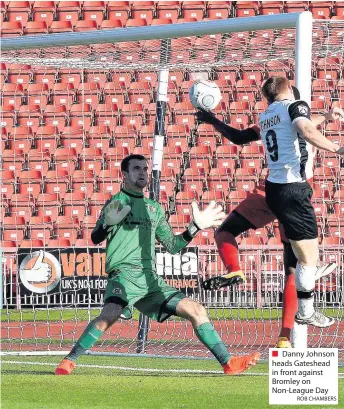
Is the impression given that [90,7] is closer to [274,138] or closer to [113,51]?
[113,51]

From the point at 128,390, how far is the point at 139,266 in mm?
1552

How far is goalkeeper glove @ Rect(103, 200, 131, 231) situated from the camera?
841 cm

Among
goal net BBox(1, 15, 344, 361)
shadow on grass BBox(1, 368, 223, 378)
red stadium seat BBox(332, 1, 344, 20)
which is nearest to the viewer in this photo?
shadow on grass BBox(1, 368, 223, 378)

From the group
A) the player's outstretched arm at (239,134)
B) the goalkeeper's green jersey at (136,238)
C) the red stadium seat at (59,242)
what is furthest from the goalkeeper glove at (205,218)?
the red stadium seat at (59,242)

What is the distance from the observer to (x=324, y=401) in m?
6.80

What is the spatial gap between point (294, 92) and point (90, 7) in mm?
14720

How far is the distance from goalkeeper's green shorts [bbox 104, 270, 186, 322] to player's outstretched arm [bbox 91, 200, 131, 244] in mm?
357

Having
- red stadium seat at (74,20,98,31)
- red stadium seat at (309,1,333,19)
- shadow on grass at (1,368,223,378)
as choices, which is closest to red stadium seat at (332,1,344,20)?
red stadium seat at (309,1,333,19)

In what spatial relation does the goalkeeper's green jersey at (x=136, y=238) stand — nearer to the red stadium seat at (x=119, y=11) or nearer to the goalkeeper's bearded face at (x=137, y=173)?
the goalkeeper's bearded face at (x=137, y=173)

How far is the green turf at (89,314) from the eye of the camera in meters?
14.1

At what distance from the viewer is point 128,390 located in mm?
7449

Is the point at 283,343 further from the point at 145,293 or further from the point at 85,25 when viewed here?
the point at 85,25

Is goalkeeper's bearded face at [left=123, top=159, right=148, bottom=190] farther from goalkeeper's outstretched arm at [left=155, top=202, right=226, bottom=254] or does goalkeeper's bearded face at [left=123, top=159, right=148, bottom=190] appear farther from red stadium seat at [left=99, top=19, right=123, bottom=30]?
red stadium seat at [left=99, top=19, right=123, bottom=30]

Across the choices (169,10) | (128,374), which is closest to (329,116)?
(128,374)
